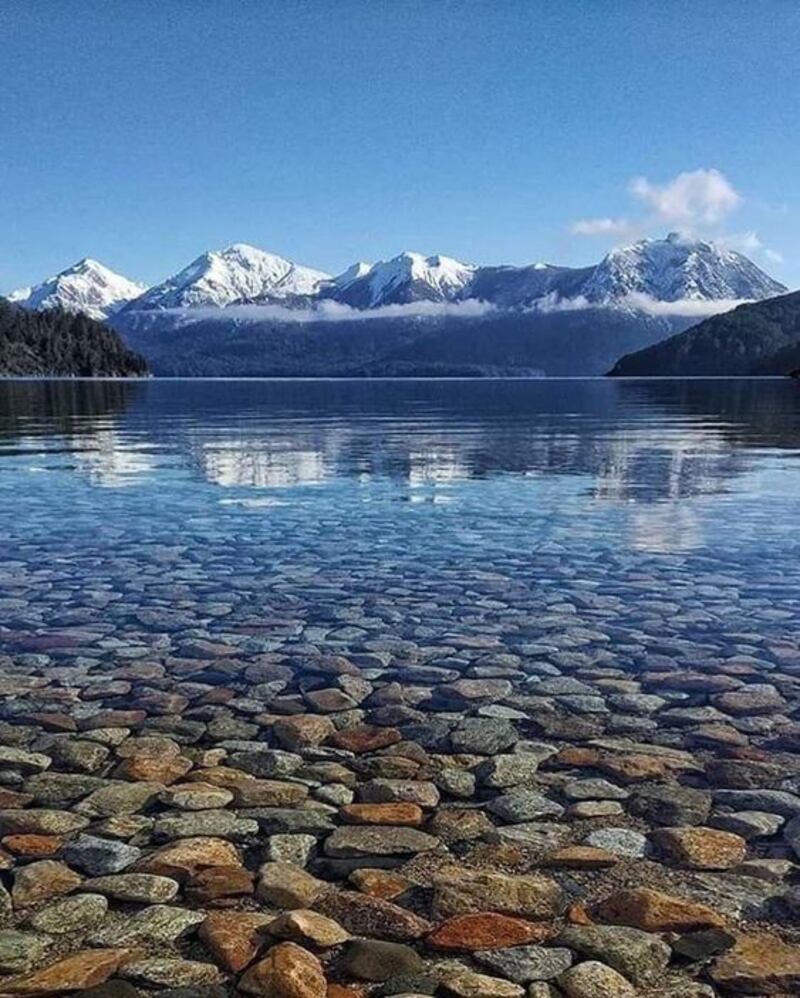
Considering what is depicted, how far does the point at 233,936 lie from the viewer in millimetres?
6438

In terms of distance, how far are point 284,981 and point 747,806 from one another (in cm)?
450

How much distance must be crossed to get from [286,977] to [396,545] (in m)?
15.2

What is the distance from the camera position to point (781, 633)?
13.8 meters

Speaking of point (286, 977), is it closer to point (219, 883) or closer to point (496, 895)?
point (219, 883)

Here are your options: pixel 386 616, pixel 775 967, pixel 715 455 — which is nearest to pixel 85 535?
pixel 386 616

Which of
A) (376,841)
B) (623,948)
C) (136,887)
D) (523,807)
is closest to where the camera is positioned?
(623,948)

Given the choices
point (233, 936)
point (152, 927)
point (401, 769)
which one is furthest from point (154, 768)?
point (233, 936)

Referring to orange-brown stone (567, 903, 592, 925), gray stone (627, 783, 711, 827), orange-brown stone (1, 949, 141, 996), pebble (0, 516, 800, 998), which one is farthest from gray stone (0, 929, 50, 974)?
gray stone (627, 783, 711, 827)

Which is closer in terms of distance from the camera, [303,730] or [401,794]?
[401,794]

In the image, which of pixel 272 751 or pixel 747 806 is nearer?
pixel 747 806

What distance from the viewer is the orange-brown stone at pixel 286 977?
582cm

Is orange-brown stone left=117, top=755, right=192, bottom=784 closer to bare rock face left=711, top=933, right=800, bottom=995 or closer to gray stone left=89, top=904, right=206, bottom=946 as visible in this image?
gray stone left=89, top=904, right=206, bottom=946

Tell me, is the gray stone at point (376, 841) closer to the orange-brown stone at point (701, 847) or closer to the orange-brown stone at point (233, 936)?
the orange-brown stone at point (233, 936)

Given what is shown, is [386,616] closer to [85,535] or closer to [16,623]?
[16,623]
